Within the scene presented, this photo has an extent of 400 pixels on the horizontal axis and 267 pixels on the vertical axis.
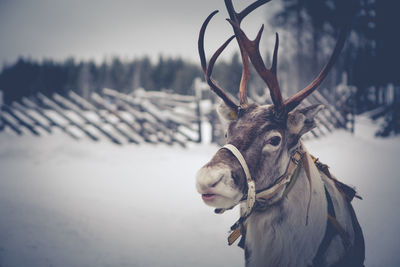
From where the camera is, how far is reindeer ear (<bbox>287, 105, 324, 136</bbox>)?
1.56 metres

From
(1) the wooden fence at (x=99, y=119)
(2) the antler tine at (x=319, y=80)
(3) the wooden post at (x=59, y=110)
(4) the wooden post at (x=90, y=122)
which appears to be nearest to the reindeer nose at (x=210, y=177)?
(2) the antler tine at (x=319, y=80)

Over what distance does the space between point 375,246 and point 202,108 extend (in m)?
5.63

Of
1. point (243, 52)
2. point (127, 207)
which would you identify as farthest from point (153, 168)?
point (243, 52)

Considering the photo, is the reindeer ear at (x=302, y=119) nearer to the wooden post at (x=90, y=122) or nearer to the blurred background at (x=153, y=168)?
the blurred background at (x=153, y=168)

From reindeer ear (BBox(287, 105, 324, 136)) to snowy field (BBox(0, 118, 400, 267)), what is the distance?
1984 millimetres

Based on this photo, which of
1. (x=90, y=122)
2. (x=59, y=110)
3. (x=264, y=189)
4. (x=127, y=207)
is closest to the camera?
(x=264, y=189)

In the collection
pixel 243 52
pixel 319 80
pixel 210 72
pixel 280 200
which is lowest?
pixel 280 200

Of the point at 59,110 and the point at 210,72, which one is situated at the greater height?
the point at 210,72

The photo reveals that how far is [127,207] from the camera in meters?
3.79

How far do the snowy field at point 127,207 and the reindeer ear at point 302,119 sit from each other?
1.98 m

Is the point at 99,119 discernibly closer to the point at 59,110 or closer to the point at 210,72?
the point at 59,110

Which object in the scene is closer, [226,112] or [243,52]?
[226,112]

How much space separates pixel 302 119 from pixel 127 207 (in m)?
3.23

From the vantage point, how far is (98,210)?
364 cm
